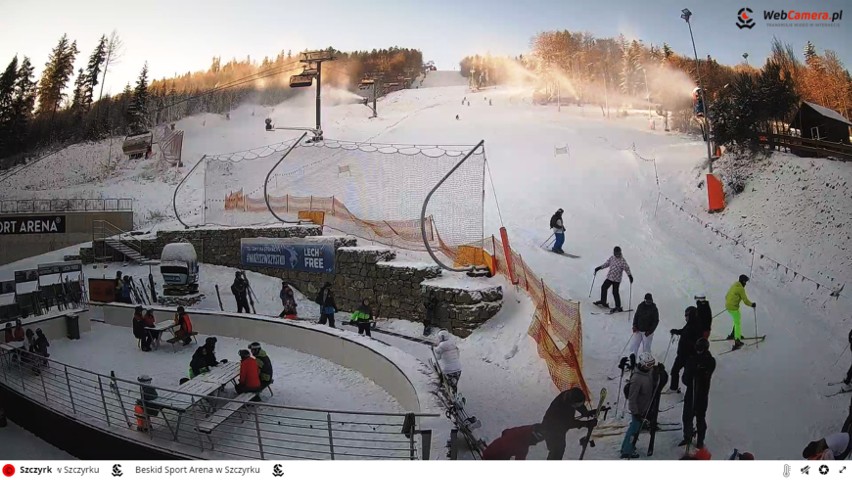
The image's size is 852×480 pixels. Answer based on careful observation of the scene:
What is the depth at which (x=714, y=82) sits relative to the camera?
361 cm

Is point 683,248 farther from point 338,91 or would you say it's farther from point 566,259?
point 338,91

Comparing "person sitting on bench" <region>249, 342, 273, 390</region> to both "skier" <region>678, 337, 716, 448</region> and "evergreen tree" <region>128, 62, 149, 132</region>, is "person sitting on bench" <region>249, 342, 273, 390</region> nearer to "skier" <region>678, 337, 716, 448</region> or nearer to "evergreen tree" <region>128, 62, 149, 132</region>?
"skier" <region>678, 337, 716, 448</region>

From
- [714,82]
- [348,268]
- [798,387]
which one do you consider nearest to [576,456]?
[798,387]

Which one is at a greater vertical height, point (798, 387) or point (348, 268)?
point (348, 268)

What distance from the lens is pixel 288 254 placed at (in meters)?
5.79

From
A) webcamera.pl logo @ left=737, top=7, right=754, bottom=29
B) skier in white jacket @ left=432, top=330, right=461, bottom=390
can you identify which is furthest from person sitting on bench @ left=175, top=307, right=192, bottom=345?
webcamera.pl logo @ left=737, top=7, right=754, bottom=29

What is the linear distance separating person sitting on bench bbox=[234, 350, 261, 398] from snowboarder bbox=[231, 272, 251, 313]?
2348mm

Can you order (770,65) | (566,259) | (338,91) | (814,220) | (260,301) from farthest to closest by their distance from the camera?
(260,301)
(338,91)
(566,259)
(770,65)
(814,220)

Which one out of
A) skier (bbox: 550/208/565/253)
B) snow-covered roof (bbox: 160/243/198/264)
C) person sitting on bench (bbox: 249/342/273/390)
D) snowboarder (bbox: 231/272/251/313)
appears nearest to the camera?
person sitting on bench (bbox: 249/342/273/390)

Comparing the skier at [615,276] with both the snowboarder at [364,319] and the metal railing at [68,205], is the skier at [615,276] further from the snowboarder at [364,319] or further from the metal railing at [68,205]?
the metal railing at [68,205]

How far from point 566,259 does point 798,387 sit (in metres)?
1.73

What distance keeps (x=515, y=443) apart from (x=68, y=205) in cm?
499

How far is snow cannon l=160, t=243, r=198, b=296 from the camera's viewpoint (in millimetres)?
5949
